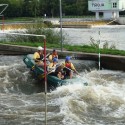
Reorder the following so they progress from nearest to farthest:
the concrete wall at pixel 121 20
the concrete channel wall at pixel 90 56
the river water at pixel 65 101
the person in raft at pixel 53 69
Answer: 1. the river water at pixel 65 101
2. the person in raft at pixel 53 69
3. the concrete channel wall at pixel 90 56
4. the concrete wall at pixel 121 20

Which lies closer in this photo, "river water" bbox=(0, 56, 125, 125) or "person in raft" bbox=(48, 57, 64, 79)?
"river water" bbox=(0, 56, 125, 125)

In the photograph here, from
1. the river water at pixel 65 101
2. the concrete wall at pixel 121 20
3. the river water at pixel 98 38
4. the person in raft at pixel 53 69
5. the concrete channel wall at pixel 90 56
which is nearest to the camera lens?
the river water at pixel 65 101

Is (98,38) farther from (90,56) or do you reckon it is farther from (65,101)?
(65,101)

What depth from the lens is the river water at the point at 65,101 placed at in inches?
498

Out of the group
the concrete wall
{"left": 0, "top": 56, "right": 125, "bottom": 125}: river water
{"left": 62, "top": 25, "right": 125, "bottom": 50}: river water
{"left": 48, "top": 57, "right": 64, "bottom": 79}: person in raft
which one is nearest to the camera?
{"left": 0, "top": 56, "right": 125, "bottom": 125}: river water

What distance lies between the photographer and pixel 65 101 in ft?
47.6

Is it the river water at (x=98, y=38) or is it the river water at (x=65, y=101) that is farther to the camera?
the river water at (x=98, y=38)

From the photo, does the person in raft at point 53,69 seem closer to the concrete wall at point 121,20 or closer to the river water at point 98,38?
the river water at point 98,38

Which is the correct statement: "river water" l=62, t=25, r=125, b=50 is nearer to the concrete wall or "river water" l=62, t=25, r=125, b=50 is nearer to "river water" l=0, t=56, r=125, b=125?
"river water" l=0, t=56, r=125, b=125

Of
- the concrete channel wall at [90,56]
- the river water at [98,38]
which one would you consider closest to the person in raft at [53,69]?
the concrete channel wall at [90,56]

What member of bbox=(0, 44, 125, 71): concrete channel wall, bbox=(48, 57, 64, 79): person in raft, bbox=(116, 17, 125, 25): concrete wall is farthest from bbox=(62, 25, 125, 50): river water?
bbox=(116, 17, 125, 25): concrete wall

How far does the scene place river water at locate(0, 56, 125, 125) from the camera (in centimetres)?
1265

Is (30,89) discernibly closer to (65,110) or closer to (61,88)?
(61,88)

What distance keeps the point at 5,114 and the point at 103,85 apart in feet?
17.5
